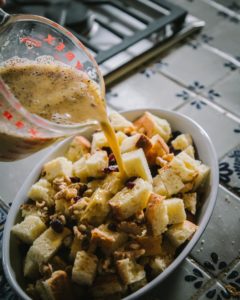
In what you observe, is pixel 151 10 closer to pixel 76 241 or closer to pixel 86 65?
pixel 86 65

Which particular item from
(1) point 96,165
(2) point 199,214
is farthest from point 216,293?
(1) point 96,165

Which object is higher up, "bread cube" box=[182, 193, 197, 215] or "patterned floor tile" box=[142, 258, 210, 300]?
"bread cube" box=[182, 193, 197, 215]

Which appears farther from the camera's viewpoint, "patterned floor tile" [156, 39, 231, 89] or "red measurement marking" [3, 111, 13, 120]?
"patterned floor tile" [156, 39, 231, 89]

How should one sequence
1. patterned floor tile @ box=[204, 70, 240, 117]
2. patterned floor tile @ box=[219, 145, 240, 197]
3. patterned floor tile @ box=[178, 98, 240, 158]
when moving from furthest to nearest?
patterned floor tile @ box=[204, 70, 240, 117] → patterned floor tile @ box=[178, 98, 240, 158] → patterned floor tile @ box=[219, 145, 240, 197]

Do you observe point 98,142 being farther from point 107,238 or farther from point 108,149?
point 107,238

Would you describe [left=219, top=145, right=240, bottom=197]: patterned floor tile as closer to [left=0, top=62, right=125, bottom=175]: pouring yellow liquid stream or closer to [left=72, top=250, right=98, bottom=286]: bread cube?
[left=0, top=62, right=125, bottom=175]: pouring yellow liquid stream

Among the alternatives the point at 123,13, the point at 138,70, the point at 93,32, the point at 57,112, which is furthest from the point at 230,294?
the point at 123,13

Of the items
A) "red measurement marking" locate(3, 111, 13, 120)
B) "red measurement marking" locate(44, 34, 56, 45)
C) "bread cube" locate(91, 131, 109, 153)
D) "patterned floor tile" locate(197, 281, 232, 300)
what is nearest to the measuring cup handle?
"red measurement marking" locate(44, 34, 56, 45)

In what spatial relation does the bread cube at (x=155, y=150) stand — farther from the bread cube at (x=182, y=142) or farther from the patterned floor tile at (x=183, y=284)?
the patterned floor tile at (x=183, y=284)
